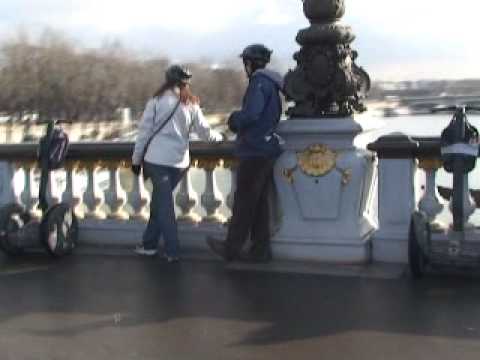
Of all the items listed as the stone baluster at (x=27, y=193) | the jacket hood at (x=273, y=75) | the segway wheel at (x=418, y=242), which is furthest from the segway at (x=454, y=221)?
the stone baluster at (x=27, y=193)

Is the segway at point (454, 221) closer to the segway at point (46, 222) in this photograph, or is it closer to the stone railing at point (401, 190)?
the stone railing at point (401, 190)

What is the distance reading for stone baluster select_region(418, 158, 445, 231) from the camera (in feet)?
23.5

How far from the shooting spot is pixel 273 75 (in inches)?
280

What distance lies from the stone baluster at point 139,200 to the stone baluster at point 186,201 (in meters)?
0.42

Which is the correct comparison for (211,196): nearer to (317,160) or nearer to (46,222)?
(317,160)

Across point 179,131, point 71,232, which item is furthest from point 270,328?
point 71,232

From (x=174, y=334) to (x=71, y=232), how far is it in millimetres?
2930

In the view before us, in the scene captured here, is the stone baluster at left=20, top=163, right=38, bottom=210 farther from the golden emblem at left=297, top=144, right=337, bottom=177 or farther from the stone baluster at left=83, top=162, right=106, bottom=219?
the golden emblem at left=297, top=144, right=337, bottom=177

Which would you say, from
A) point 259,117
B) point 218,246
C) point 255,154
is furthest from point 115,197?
point 259,117

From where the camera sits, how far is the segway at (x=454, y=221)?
623 centimetres

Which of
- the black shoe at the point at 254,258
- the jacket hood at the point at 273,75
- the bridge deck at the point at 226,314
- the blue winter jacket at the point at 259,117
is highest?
the jacket hood at the point at 273,75

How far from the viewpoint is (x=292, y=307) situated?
5992mm

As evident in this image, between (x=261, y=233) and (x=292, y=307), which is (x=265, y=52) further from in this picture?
(x=292, y=307)

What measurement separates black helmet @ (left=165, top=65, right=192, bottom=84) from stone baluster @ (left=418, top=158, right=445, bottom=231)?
7.22 feet
